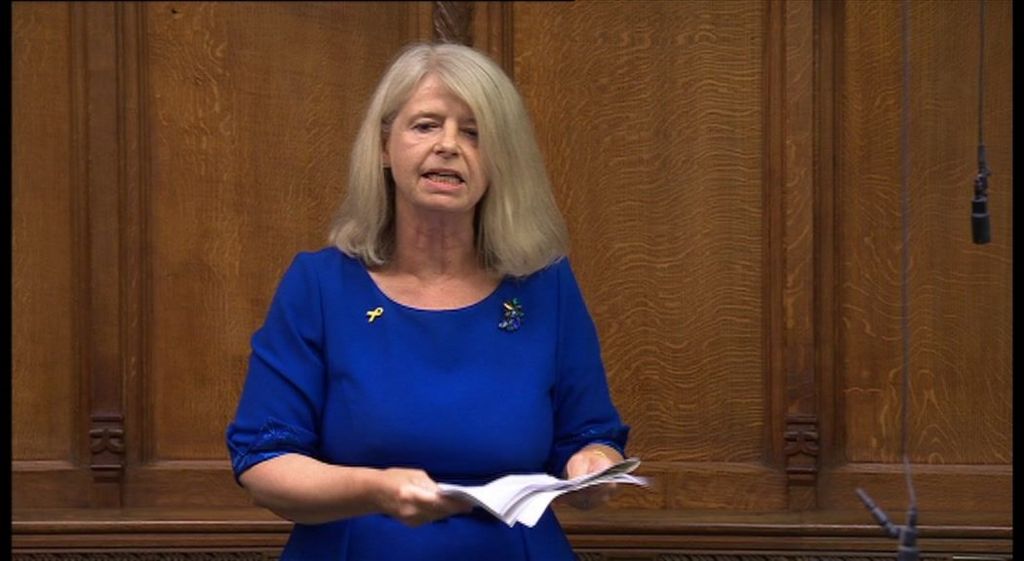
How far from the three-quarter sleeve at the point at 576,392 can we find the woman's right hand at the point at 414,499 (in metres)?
0.35

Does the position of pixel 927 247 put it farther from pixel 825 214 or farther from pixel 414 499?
pixel 414 499

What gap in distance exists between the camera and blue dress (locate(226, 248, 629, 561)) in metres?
2.70

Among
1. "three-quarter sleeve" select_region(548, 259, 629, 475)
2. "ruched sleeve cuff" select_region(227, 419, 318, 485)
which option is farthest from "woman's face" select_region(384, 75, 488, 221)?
"ruched sleeve cuff" select_region(227, 419, 318, 485)

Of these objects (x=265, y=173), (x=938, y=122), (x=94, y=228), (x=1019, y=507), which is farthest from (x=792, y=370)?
(x=94, y=228)

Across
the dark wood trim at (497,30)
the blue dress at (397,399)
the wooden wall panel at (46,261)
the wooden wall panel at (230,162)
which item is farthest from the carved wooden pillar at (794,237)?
the wooden wall panel at (46,261)

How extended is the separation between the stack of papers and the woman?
3.1 inches

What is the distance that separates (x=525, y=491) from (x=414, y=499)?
161 millimetres

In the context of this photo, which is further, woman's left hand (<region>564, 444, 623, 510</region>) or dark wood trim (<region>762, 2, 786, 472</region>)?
dark wood trim (<region>762, 2, 786, 472</region>)

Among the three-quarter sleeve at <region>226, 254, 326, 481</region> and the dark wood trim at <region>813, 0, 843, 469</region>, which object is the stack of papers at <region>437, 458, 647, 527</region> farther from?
the dark wood trim at <region>813, 0, 843, 469</region>

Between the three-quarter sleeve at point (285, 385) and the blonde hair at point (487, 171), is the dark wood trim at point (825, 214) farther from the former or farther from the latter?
the three-quarter sleeve at point (285, 385)

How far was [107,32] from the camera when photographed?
3.94 m

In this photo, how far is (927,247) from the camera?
12.7ft

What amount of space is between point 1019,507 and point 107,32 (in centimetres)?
211

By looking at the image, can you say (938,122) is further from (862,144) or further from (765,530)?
(765,530)
